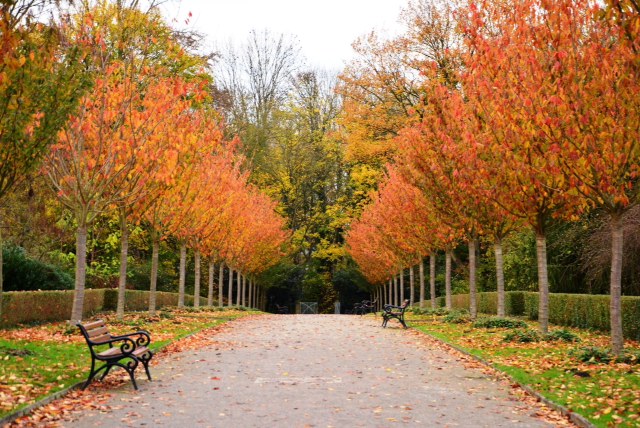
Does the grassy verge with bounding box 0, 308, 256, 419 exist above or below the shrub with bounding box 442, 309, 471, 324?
below

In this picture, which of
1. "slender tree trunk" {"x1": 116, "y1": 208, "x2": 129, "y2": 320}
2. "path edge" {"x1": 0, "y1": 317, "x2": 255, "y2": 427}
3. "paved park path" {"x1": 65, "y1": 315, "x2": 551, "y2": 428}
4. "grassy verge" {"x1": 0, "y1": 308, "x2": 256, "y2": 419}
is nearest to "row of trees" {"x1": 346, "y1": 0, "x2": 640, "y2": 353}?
"paved park path" {"x1": 65, "y1": 315, "x2": 551, "y2": 428}

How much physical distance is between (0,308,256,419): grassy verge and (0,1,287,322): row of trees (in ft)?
4.41

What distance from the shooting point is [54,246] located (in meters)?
29.3

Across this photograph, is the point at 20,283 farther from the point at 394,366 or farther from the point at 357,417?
the point at 357,417

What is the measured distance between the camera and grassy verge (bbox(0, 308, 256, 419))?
8914 mm

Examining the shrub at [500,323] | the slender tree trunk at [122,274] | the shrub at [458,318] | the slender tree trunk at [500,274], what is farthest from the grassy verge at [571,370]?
the slender tree trunk at [122,274]

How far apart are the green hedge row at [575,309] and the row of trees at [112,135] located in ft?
37.2

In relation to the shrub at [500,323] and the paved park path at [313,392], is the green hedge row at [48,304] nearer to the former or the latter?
the paved park path at [313,392]

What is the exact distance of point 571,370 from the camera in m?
11.4

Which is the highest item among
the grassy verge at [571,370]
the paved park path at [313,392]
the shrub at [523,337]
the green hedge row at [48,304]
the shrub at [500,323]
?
the green hedge row at [48,304]

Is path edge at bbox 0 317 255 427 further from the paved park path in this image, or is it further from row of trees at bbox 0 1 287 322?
row of trees at bbox 0 1 287 322

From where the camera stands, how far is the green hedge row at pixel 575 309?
56.3 ft

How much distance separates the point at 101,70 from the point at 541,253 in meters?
11.5

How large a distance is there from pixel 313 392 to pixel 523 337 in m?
7.51
